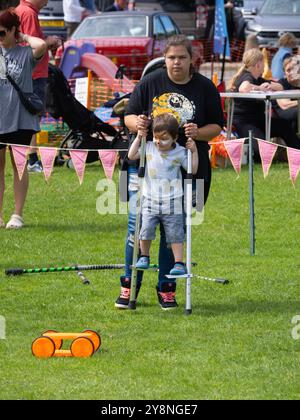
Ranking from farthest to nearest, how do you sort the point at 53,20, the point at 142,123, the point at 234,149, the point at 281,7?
the point at 53,20 → the point at 281,7 → the point at 234,149 → the point at 142,123

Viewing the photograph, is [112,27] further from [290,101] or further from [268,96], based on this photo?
[268,96]

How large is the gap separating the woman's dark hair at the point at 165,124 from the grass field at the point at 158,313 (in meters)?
1.30

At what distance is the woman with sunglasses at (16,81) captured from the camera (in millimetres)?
11539

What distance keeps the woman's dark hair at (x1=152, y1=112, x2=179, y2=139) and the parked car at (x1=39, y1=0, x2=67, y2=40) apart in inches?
916

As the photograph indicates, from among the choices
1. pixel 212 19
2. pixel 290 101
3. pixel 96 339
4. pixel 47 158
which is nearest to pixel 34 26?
pixel 47 158

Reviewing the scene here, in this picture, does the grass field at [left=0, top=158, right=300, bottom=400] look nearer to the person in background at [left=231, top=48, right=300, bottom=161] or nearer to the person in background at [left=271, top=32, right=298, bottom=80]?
the person in background at [left=231, top=48, right=300, bottom=161]

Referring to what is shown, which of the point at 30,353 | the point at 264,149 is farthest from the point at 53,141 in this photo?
the point at 30,353

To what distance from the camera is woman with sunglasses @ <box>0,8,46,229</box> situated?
11539 millimetres

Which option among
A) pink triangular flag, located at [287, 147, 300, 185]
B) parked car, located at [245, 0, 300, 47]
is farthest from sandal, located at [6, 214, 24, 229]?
parked car, located at [245, 0, 300, 47]

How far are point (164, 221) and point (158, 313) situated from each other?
0.65m

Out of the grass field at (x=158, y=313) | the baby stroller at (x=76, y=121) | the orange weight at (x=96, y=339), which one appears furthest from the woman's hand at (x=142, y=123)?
the baby stroller at (x=76, y=121)

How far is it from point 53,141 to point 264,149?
7.94 m

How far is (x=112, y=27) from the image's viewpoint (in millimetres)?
24891

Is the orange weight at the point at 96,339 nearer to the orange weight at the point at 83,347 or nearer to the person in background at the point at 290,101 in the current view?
the orange weight at the point at 83,347
